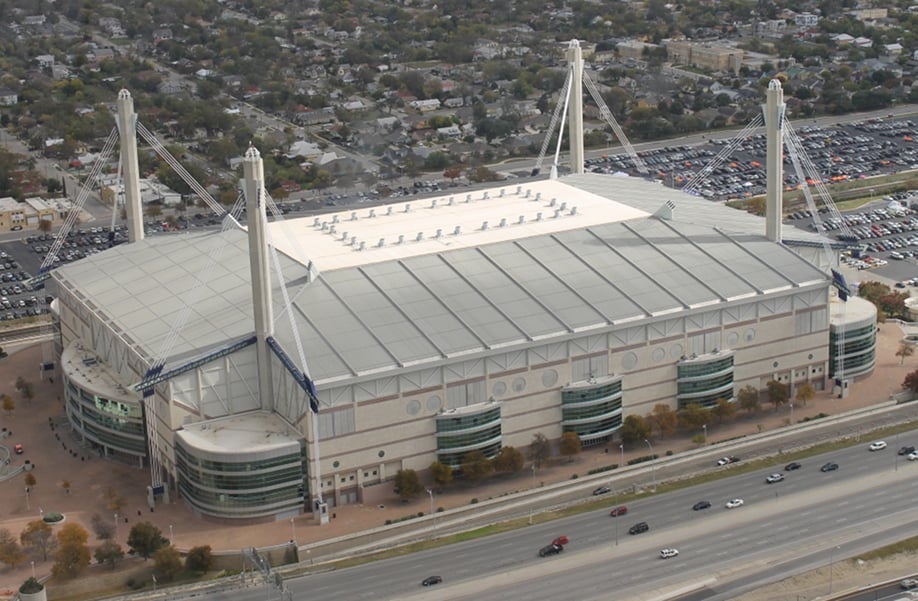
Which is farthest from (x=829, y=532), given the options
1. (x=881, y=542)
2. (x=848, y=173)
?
(x=848, y=173)

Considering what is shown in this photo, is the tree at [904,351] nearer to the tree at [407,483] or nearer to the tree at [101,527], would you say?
the tree at [407,483]

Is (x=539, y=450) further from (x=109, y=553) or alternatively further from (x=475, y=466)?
(x=109, y=553)

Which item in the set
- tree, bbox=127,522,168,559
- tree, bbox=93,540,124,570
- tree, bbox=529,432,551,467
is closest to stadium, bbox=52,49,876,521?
tree, bbox=529,432,551,467

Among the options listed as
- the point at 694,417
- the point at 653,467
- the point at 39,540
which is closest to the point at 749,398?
the point at 694,417

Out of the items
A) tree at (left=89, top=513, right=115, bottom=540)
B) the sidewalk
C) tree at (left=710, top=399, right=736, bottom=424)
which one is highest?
tree at (left=710, top=399, right=736, bottom=424)

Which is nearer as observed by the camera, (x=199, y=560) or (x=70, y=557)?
(x=70, y=557)

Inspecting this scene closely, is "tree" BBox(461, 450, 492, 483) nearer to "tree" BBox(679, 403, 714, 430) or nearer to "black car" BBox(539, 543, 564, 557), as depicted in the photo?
"black car" BBox(539, 543, 564, 557)
